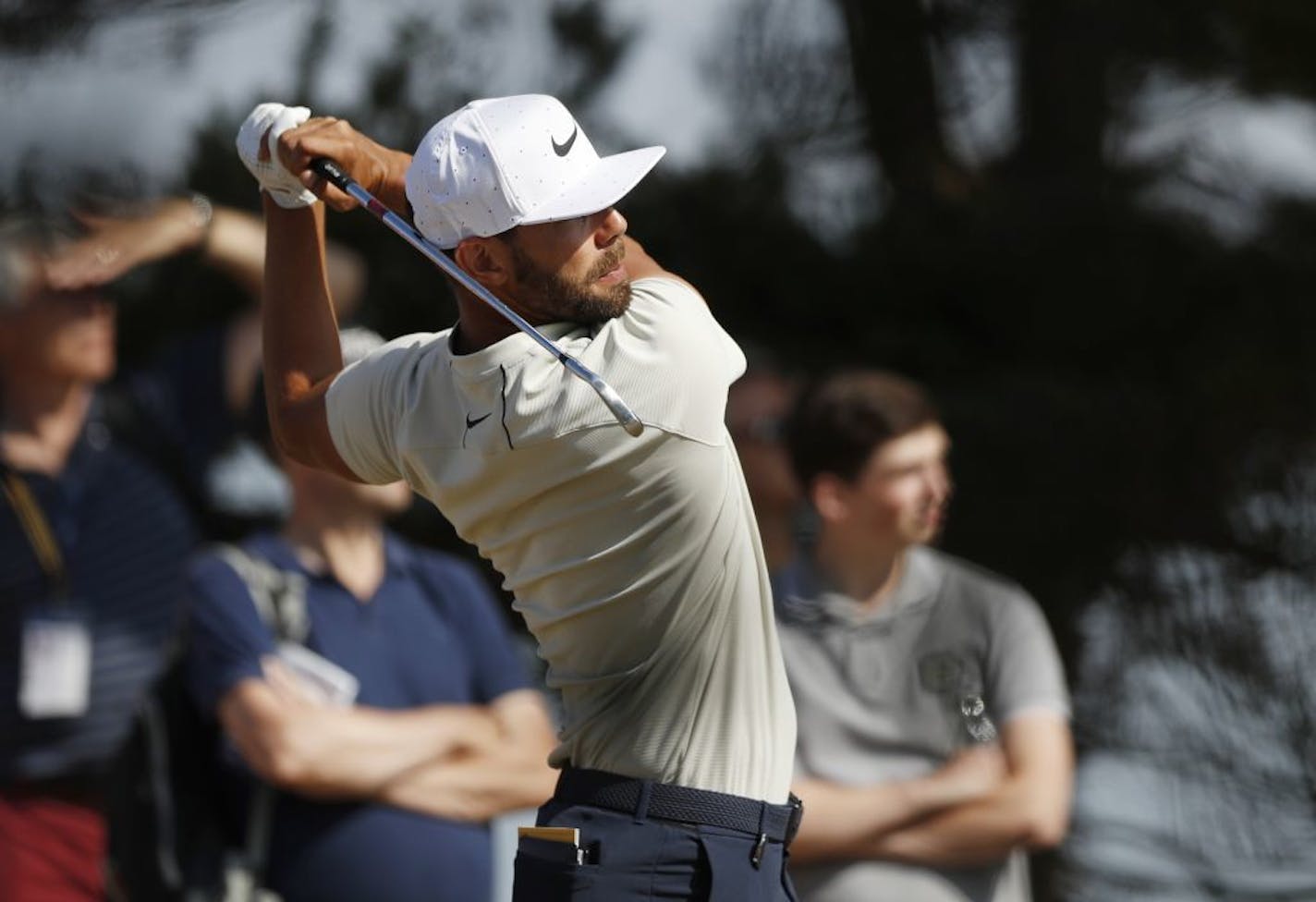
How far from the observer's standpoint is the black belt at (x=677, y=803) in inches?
123


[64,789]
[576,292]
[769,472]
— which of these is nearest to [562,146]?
[576,292]

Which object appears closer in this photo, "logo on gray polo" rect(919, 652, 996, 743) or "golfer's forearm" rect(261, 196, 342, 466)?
"golfer's forearm" rect(261, 196, 342, 466)

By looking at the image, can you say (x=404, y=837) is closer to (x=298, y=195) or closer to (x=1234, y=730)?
(x=298, y=195)

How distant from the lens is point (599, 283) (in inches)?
123

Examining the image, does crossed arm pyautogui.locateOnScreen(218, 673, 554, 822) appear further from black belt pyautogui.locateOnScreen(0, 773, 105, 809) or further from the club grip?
the club grip

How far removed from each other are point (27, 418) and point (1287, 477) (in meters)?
2.82

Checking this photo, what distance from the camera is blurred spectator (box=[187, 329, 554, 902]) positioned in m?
4.40

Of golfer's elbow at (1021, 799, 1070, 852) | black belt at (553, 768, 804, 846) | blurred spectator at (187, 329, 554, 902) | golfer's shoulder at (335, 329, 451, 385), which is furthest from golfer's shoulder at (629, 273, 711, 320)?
golfer's elbow at (1021, 799, 1070, 852)

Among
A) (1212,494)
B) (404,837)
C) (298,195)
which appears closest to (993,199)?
(1212,494)

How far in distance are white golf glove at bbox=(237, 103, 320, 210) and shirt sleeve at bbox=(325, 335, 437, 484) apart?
27cm

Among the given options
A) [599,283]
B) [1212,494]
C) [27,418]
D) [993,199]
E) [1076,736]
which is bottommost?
[1076,736]

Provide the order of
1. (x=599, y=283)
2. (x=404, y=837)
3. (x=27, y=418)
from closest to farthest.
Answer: (x=599, y=283), (x=404, y=837), (x=27, y=418)

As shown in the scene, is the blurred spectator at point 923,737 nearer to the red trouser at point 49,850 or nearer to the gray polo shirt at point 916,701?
the gray polo shirt at point 916,701

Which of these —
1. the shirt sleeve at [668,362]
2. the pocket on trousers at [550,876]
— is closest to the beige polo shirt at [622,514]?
the shirt sleeve at [668,362]
